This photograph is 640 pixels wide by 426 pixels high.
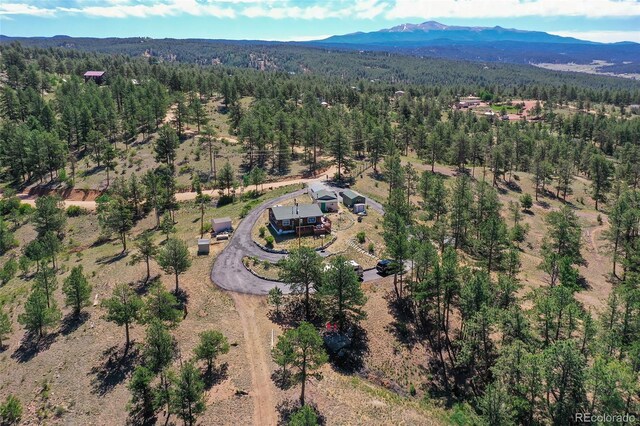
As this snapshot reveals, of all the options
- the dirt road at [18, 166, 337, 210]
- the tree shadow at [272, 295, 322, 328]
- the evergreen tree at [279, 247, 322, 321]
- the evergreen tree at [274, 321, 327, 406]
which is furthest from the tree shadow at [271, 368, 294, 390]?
the dirt road at [18, 166, 337, 210]

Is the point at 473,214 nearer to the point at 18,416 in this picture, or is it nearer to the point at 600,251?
the point at 600,251

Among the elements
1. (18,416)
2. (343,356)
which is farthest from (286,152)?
(18,416)

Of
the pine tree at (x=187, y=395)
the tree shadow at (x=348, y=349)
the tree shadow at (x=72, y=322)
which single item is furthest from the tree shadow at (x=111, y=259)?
the tree shadow at (x=348, y=349)

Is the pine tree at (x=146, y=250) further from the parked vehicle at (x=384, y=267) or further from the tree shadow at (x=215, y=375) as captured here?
the parked vehicle at (x=384, y=267)

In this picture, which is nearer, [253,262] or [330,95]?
[253,262]

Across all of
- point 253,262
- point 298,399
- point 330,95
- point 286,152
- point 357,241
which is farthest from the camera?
point 330,95

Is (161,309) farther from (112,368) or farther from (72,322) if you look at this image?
(72,322)

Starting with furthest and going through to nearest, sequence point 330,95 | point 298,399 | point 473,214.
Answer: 1. point 330,95
2. point 473,214
3. point 298,399
